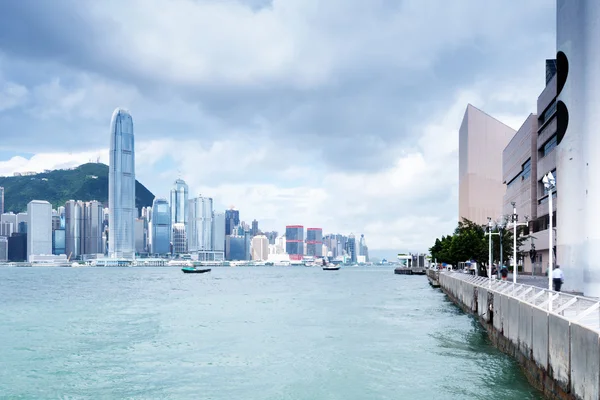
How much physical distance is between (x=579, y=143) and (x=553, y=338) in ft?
84.4

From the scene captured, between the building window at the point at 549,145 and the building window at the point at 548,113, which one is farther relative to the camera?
the building window at the point at 549,145

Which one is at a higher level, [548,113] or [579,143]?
[548,113]

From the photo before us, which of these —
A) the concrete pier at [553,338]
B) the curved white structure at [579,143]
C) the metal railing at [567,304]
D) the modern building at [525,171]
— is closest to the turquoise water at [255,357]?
the concrete pier at [553,338]

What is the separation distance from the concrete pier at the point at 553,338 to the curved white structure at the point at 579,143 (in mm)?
10428

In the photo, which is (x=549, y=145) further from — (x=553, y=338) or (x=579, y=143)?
(x=553, y=338)

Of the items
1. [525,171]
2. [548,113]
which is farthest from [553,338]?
[525,171]

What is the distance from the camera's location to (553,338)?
16781 mm

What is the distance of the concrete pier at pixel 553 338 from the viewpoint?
1352 centimetres

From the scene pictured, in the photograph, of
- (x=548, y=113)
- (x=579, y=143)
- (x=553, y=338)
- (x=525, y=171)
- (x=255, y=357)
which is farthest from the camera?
(x=525, y=171)

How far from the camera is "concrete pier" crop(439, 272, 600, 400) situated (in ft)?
44.4

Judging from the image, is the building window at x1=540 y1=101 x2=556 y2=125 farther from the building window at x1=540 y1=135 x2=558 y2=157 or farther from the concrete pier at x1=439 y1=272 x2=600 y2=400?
the concrete pier at x1=439 y1=272 x2=600 y2=400

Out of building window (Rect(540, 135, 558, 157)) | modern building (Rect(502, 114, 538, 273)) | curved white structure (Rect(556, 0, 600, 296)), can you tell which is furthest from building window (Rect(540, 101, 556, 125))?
curved white structure (Rect(556, 0, 600, 296))

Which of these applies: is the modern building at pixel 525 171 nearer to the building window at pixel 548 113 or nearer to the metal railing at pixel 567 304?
the building window at pixel 548 113

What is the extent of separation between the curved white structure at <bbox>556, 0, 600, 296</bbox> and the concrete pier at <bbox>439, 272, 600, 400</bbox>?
34.2 ft
